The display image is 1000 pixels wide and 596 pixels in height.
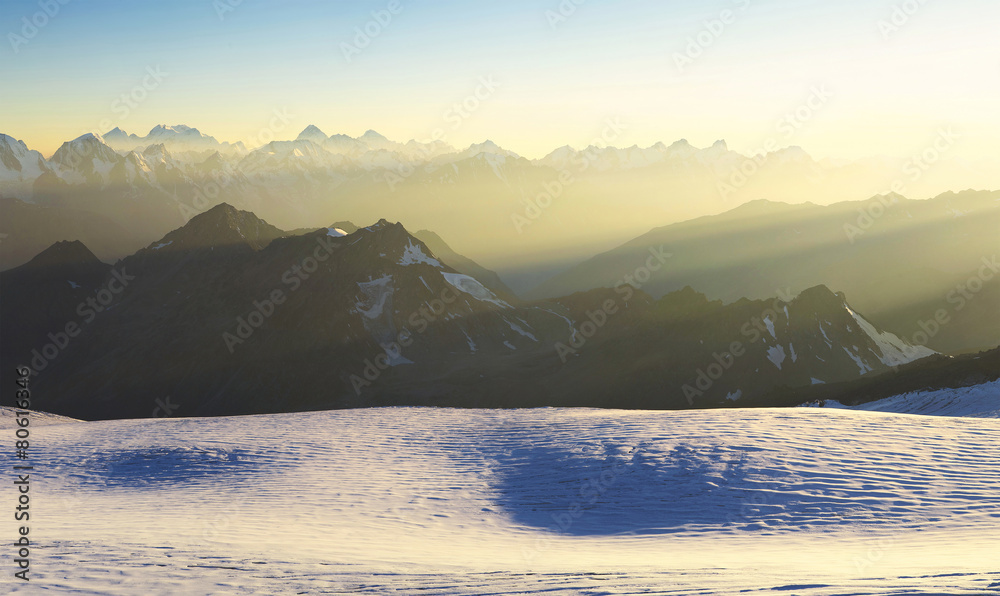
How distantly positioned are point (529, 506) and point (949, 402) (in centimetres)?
4540

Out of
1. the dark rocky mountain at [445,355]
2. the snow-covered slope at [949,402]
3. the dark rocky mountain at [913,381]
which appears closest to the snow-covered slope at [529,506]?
the snow-covered slope at [949,402]

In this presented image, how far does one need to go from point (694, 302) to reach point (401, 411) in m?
124

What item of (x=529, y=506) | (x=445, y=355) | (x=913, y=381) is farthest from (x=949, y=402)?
(x=445, y=355)

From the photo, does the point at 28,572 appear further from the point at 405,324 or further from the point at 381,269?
the point at 381,269

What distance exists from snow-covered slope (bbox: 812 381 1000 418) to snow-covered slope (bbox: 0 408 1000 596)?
2209 centimetres

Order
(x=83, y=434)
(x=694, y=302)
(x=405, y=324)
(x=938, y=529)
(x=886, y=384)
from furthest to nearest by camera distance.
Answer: (x=405, y=324)
(x=694, y=302)
(x=886, y=384)
(x=83, y=434)
(x=938, y=529)

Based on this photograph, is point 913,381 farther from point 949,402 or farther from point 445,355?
point 445,355

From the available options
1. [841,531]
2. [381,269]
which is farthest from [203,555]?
[381,269]

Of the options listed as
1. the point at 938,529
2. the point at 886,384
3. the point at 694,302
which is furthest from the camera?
the point at 694,302

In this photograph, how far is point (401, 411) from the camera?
37.4 m

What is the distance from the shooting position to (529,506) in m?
21.6

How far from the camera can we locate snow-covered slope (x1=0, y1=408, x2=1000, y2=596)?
14172 mm

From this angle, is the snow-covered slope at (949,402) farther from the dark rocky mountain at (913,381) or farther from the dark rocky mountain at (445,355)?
the dark rocky mountain at (445,355)

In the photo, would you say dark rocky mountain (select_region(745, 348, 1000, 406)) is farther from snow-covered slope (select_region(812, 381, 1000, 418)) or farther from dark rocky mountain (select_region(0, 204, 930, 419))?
dark rocky mountain (select_region(0, 204, 930, 419))
